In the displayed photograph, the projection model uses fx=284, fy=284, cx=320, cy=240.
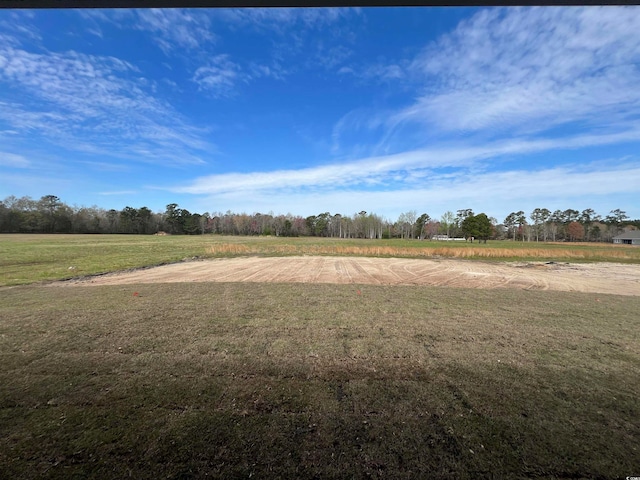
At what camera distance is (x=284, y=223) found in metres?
122

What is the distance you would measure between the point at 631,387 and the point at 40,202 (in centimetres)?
12210

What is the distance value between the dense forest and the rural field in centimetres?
8862

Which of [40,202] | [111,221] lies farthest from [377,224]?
[40,202]

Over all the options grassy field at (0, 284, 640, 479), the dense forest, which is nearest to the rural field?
grassy field at (0, 284, 640, 479)

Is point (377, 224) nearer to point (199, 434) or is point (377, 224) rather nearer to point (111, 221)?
point (111, 221)

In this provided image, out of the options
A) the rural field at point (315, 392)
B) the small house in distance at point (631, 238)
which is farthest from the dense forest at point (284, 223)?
the rural field at point (315, 392)

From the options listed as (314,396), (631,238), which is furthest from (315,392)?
(631,238)

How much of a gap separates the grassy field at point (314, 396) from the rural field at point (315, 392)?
2 cm

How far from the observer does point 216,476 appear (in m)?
2.08

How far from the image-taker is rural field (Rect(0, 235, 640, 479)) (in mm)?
2260

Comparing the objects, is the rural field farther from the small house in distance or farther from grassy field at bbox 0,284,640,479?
the small house in distance

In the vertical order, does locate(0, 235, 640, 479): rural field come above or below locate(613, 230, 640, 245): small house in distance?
below

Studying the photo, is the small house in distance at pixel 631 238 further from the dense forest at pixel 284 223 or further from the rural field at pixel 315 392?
Result: the rural field at pixel 315 392

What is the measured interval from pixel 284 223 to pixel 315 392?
120164 mm
